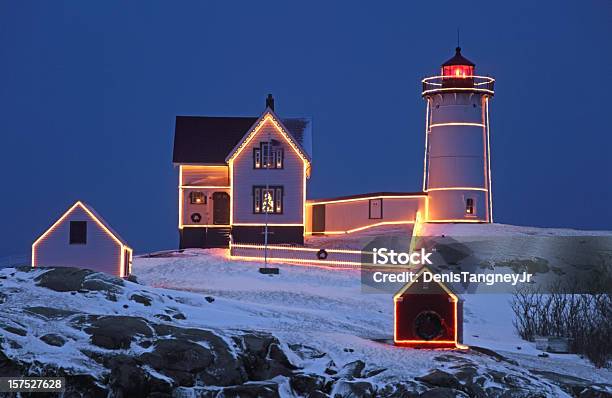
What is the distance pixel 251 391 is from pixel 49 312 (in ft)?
23.0

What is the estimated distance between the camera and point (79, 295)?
33.8 m

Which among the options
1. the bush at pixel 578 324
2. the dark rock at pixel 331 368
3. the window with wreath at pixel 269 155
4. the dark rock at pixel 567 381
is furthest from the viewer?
the window with wreath at pixel 269 155

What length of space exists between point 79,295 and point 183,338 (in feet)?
19.1

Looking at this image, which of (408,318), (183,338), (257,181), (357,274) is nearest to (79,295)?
(183,338)

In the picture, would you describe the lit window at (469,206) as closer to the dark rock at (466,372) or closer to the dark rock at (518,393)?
the dark rock at (466,372)

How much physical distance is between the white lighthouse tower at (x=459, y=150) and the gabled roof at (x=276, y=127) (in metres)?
8.56

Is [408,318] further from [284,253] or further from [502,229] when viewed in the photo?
[502,229]

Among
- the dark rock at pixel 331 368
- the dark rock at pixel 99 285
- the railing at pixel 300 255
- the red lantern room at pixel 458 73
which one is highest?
the red lantern room at pixel 458 73

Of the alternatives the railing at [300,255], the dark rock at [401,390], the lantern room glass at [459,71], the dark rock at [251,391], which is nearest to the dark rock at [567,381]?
the dark rock at [401,390]

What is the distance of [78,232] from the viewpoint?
44.6 m

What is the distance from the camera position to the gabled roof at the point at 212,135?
64.1m

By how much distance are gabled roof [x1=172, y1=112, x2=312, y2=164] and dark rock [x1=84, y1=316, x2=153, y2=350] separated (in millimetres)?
32588

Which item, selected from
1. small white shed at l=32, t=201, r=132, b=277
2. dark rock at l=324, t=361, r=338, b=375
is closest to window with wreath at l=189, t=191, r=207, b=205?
small white shed at l=32, t=201, r=132, b=277

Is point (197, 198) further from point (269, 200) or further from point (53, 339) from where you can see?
point (53, 339)
